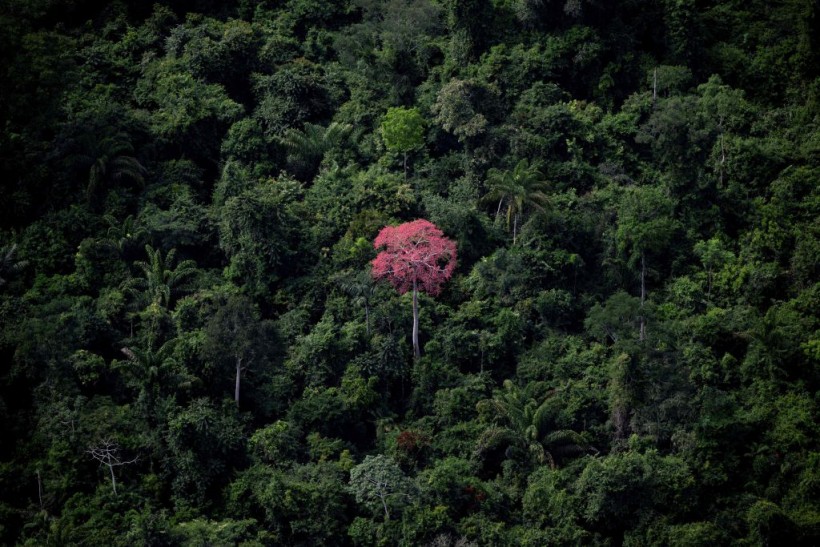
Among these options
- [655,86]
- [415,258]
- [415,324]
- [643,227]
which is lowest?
[415,324]

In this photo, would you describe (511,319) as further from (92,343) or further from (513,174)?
(92,343)

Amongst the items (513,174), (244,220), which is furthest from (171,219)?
(513,174)

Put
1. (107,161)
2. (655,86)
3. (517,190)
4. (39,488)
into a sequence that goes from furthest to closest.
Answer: (655,86) < (107,161) < (517,190) < (39,488)

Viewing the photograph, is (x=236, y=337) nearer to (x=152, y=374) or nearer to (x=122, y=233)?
(x=152, y=374)

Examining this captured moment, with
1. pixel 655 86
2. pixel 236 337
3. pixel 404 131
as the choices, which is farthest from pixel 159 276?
pixel 655 86

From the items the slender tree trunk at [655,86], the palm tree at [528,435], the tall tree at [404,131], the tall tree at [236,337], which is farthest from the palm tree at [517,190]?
the tall tree at [236,337]

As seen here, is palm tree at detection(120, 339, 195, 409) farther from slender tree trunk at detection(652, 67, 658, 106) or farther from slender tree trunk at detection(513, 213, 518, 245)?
slender tree trunk at detection(652, 67, 658, 106)

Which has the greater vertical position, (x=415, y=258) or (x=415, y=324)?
(x=415, y=258)

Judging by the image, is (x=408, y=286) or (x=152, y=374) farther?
(x=408, y=286)
